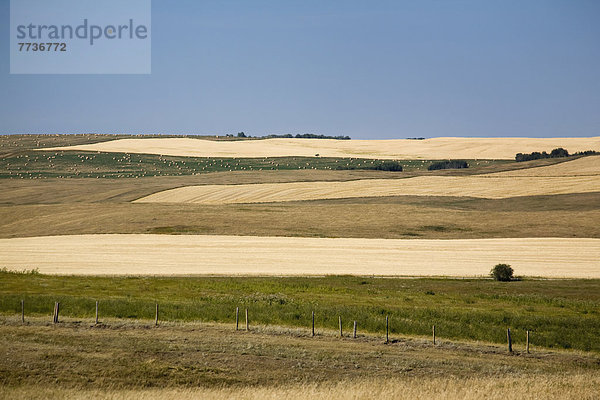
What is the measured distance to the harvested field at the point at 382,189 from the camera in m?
105

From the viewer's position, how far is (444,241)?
247 ft

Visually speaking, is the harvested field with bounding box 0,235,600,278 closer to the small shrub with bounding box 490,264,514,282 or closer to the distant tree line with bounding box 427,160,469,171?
the small shrub with bounding box 490,264,514,282

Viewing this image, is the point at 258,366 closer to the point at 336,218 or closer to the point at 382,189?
the point at 336,218

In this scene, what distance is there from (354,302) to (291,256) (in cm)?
2116

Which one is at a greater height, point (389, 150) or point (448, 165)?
point (389, 150)

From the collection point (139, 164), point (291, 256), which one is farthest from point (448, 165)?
point (291, 256)

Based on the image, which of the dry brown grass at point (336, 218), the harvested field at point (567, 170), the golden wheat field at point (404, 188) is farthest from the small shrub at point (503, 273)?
the harvested field at point (567, 170)

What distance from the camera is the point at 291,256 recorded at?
65750 millimetres

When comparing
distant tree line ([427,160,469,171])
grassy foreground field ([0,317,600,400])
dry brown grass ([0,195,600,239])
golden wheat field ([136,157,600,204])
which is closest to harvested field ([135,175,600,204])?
golden wheat field ([136,157,600,204])

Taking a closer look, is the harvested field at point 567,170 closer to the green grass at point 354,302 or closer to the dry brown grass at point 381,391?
the green grass at point 354,302

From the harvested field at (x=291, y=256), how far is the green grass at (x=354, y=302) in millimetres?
3819

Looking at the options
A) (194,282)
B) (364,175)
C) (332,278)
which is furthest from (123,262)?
(364,175)

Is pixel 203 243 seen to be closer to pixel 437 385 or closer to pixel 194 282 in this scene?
pixel 194 282

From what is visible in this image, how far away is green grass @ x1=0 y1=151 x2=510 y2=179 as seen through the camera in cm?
14138
